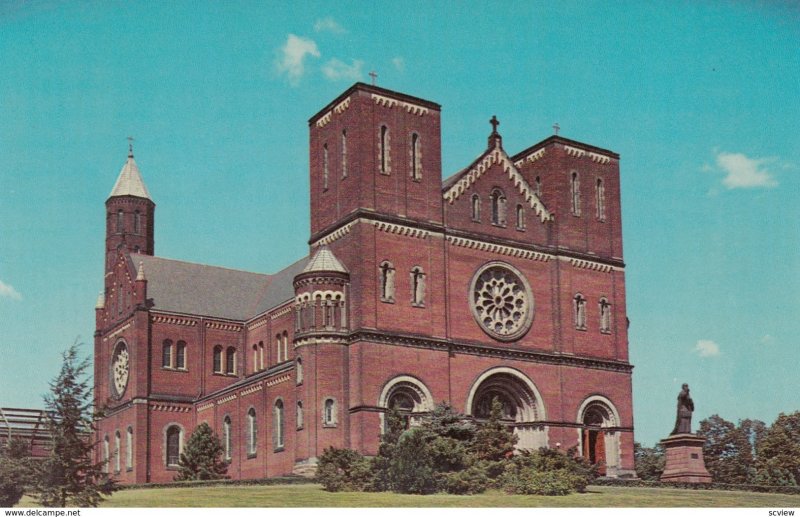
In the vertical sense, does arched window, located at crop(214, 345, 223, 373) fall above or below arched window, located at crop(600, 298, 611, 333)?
below

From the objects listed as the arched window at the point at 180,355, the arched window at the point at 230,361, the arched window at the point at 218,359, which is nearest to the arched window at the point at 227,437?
the arched window at the point at 180,355

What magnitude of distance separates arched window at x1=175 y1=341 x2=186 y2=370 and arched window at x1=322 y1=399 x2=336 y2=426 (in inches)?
834

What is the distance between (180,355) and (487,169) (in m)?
24.1

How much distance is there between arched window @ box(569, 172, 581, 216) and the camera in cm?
6562

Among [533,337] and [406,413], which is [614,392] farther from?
[406,413]

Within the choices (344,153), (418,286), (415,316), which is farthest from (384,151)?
(415,316)

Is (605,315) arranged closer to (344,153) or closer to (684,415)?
(684,415)

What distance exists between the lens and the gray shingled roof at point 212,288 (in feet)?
249

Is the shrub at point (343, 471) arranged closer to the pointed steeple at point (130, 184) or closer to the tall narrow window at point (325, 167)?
the tall narrow window at point (325, 167)

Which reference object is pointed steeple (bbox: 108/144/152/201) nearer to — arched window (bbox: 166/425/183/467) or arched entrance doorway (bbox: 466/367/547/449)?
arched window (bbox: 166/425/183/467)

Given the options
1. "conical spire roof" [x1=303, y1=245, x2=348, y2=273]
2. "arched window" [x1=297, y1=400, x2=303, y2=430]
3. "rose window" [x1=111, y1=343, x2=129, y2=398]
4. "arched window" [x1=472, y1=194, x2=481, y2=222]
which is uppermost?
"arched window" [x1=472, y1=194, x2=481, y2=222]

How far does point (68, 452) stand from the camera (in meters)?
37.1

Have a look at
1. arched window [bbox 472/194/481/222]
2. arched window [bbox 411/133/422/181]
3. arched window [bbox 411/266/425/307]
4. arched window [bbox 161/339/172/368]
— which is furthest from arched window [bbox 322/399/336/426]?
arched window [bbox 161/339/172/368]

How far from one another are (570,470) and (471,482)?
4956 mm
